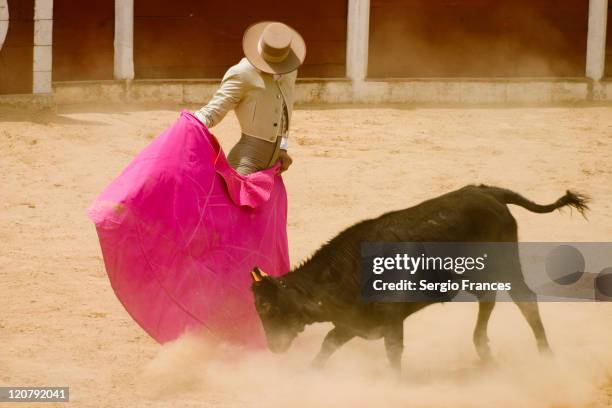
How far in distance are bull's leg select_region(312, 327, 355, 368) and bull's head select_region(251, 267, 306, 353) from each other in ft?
0.69

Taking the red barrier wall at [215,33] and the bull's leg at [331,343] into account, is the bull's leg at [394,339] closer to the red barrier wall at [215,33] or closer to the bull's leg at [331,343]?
the bull's leg at [331,343]

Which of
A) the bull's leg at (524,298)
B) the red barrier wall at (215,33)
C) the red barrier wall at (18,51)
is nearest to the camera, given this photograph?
the bull's leg at (524,298)

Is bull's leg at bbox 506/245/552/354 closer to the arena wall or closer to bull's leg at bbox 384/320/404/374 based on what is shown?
bull's leg at bbox 384/320/404/374

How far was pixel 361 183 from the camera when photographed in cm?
810

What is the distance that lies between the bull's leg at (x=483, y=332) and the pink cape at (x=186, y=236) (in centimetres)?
86

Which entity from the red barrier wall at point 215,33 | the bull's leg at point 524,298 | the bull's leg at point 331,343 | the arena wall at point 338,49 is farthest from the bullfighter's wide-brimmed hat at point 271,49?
the red barrier wall at point 215,33

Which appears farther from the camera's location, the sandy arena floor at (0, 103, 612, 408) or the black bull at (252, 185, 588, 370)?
the sandy arena floor at (0, 103, 612, 408)

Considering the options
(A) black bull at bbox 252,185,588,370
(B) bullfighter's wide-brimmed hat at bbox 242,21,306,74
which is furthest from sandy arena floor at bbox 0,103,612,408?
(B) bullfighter's wide-brimmed hat at bbox 242,21,306,74

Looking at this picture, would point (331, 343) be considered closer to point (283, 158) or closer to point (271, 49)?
point (283, 158)

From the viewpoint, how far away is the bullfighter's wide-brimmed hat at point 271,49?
4.81 m

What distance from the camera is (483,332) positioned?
4910 millimetres

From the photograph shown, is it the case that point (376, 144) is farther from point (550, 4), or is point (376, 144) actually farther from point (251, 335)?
point (251, 335)

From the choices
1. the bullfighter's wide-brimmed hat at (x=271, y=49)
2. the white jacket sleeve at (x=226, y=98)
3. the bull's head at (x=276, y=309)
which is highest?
the bullfighter's wide-brimmed hat at (x=271, y=49)

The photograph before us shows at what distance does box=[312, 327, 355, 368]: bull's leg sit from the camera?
15.1ft
